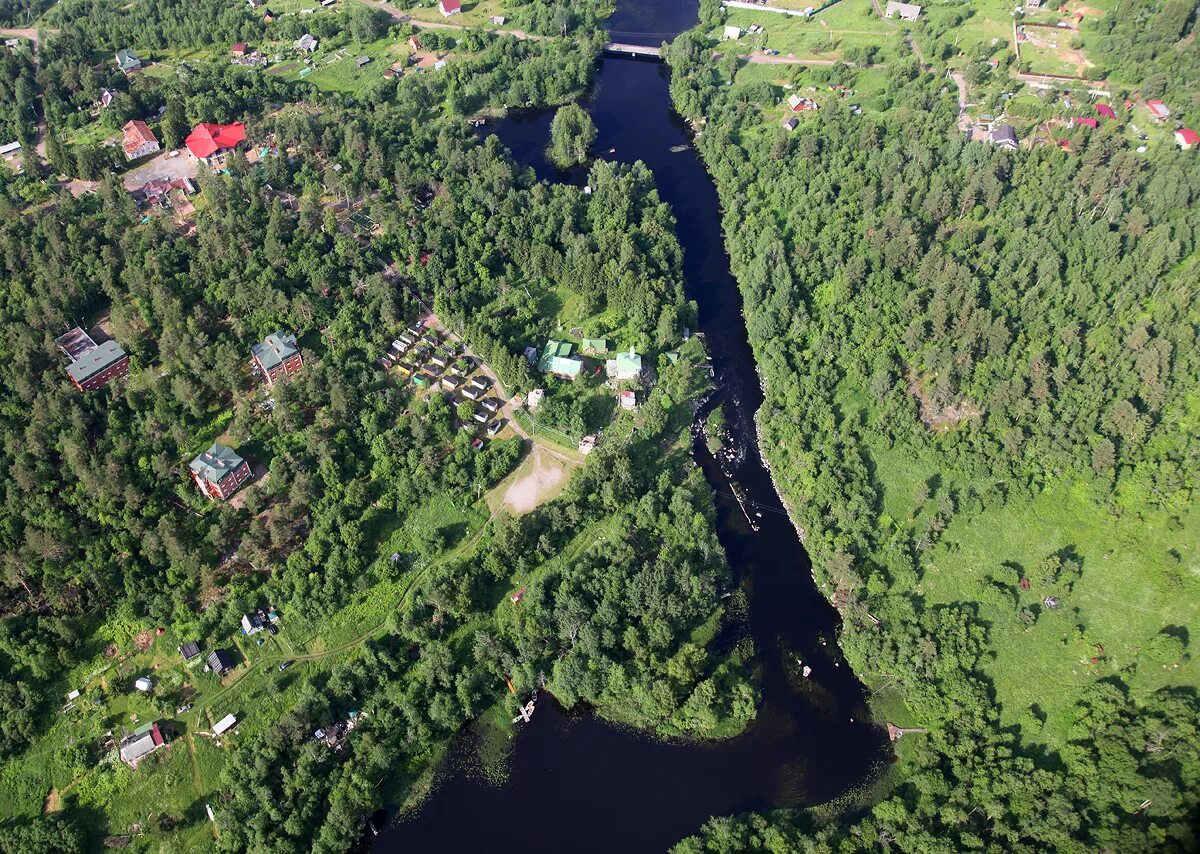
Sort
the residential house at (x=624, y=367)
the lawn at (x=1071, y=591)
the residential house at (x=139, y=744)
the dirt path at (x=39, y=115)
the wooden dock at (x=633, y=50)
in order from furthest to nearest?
1. the wooden dock at (x=633, y=50)
2. the dirt path at (x=39, y=115)
3. the residential house at (x=624, y=367)
4. the lawn at (x=1071, y=591)
5. the residential house at (x=139, y=744)

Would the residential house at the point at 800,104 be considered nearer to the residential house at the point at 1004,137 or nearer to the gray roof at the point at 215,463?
the residential house at the point at 1004,137

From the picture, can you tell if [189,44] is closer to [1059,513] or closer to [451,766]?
[451,766]

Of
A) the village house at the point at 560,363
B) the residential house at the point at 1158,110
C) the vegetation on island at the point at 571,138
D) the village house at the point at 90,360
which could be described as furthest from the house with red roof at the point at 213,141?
the residential house at the point at 1158,110

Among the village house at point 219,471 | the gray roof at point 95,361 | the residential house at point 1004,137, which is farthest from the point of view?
the residential house at point 1004,137

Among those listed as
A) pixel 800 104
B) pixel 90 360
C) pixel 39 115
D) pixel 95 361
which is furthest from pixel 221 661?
pixel 800 104

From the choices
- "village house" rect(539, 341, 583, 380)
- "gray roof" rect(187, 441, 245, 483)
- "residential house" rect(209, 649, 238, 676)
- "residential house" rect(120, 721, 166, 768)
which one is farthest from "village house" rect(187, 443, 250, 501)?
"village house" rect(539, 341, 583, 380)

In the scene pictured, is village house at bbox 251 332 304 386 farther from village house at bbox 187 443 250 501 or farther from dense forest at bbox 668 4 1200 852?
dense forest at bbox 668 4 1200 852
